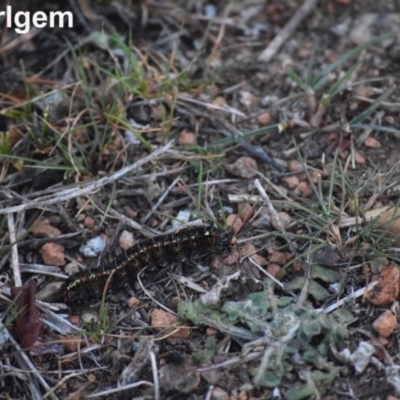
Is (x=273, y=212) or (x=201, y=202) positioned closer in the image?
(x=273, y=212)

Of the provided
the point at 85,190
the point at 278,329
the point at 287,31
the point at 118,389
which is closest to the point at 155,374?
the point at 118,389

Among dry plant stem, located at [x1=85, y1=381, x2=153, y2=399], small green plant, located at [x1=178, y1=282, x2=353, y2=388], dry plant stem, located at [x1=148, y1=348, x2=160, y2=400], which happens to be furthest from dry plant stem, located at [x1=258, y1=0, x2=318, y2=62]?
dry plant stem, located at [x1=85, y1=381, x2=153, y2=399]

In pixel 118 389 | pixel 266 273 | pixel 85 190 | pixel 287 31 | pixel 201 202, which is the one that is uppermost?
pixel 287 31

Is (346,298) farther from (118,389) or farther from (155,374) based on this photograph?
(118,389)

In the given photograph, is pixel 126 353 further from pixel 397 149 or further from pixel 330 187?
pixel 397 149

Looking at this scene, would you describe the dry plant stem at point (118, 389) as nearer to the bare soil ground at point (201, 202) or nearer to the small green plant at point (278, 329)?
the bare soil ground at point (201, 202)

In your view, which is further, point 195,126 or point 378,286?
point 195,126

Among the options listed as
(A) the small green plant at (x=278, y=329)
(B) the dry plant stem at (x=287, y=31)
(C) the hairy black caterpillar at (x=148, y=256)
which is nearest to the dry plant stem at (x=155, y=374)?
(A) the small green plant at (x=278, y=329)

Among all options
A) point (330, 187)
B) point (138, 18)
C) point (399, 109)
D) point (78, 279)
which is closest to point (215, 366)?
point (78, 279)
